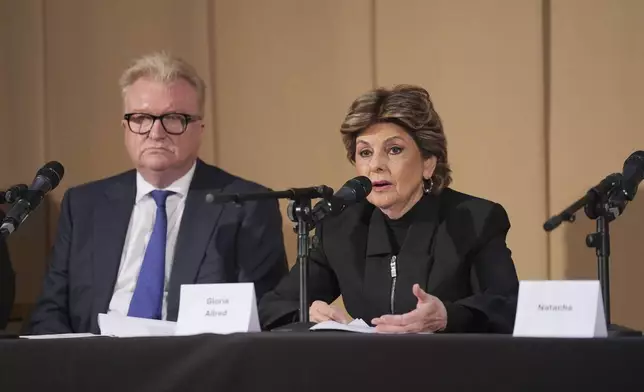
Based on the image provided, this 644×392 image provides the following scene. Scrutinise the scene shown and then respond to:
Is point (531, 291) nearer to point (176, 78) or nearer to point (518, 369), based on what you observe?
point (518, 369)

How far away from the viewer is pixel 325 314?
2.49 m

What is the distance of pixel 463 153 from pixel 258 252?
2.77ft

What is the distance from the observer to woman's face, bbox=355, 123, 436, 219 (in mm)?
2861

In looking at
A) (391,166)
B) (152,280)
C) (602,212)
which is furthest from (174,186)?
(602,212)

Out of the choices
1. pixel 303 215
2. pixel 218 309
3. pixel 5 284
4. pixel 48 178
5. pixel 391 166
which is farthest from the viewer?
pixel 5 284

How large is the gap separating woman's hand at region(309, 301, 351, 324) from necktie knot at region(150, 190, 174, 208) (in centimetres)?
89

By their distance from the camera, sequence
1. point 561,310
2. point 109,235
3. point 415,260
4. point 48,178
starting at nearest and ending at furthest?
point 561,310 → point 48,178 → point 415,260 → point 109,235

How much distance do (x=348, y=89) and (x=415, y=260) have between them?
1.18m

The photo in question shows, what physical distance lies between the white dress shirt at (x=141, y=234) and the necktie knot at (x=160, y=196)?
2 cm

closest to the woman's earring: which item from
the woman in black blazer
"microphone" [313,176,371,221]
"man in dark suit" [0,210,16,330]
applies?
the woman in black blazer

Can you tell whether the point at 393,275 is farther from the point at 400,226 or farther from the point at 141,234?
the point at 141,234

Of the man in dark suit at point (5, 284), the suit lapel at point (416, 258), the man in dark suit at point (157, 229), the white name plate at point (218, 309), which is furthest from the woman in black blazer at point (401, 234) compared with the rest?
the man in dark suit at point (5, 284)

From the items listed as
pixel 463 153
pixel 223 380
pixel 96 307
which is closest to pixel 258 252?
pixel 96 307

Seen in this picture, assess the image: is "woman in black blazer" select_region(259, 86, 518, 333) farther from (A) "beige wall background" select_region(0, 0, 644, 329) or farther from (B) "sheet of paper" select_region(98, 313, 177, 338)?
(A) "beige wall background" select_region(0, 0, 644, 329)
